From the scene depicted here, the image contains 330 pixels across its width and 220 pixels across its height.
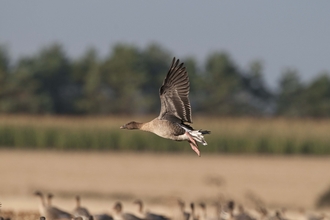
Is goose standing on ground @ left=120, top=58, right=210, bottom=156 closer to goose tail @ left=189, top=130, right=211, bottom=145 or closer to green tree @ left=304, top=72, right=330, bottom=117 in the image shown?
goose tail @ left=189, top=130, right=211, bottom=145

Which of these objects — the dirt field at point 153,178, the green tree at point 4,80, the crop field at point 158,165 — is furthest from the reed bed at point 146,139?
the green tree at point 4,80

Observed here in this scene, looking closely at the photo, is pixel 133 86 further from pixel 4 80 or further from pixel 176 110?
pixel 176 110

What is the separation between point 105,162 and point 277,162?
17.4 ft

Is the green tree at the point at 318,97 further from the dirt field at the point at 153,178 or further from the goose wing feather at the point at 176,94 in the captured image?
the goose wing feather at the point at 176,94

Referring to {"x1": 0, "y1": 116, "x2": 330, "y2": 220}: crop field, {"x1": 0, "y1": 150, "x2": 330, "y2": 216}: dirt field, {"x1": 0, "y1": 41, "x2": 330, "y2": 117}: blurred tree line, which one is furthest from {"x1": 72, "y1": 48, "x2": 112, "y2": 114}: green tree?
{"x1": 0, "y1": 150, "x2": 330, "y2": 216}: dirt field

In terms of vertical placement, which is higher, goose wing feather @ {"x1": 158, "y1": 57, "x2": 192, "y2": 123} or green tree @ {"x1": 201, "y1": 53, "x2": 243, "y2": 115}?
green tree @ {"x1": 201, "y1": 53, "x2": 243, "y2": 115}

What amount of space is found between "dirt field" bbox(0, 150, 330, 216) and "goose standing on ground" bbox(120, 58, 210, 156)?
5.49 meters

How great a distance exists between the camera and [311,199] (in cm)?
2277

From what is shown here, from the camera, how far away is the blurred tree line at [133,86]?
57.4m

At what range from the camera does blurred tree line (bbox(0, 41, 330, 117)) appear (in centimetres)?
5744

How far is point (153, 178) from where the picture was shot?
27.0m

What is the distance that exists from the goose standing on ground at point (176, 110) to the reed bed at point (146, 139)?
65.2ft

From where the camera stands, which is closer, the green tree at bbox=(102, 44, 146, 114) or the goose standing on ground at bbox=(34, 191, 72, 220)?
the goose standing on ground at bbox=(34, 191, 72, 220)

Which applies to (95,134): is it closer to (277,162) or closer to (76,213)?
(277,162)
